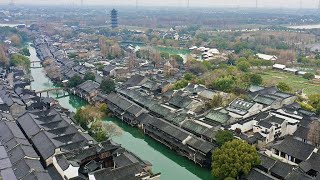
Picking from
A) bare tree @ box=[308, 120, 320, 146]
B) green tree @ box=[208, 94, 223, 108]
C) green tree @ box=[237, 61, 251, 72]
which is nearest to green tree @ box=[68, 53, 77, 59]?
green tree @ box=[237, 61, 251, 72]

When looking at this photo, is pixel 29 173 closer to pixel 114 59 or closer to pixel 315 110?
pixel 315 110

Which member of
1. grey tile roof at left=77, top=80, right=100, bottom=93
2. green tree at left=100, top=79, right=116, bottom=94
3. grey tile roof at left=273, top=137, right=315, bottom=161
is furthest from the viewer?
grey tile roof at left=77, top=80, right=100, bottom=93

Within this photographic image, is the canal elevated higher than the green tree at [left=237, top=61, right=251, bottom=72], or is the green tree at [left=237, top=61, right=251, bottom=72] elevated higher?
the green tree at [left=237, top=61, right=251, bottom=72]

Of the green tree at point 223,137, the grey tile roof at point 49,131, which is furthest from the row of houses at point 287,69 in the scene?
the grey tile roof at point 49,131

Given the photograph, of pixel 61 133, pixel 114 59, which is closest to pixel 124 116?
pixel 61 133

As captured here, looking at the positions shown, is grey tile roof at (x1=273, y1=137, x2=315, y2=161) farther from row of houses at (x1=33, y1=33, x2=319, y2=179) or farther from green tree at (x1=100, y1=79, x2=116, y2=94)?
green tree at (x1=100, y1=79, x2=116, y2=94)

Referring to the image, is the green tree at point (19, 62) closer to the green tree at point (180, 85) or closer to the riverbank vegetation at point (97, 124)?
the riverbank vegetation at point (97, 124)

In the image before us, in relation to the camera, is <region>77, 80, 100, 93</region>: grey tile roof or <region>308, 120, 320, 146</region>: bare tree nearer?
<region>308, 120, 320, 146</region>: bare tree
